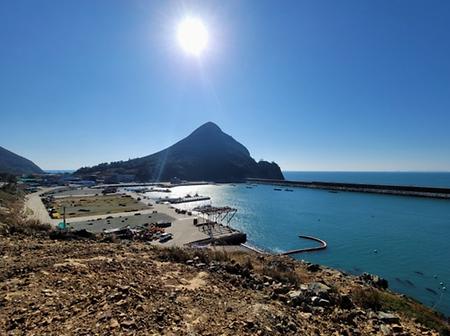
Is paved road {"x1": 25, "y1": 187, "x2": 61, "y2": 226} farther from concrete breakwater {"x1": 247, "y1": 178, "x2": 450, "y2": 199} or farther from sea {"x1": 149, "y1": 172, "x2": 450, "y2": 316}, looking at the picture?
concrete breakwater {"x1": 247, "y1": 178, "x2": 450, "y2": 199}

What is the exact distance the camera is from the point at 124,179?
625 feet

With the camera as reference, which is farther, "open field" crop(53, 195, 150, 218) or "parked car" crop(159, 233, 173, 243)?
"open field" crop(53, 195, 150, 218)

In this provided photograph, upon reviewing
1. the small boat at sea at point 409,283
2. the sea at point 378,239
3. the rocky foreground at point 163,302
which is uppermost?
the rocky foreground at point 163,302

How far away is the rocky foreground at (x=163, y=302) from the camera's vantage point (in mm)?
6348

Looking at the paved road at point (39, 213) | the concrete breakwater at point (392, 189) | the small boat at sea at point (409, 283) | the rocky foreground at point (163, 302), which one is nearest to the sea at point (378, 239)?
the small boat at sea at point (409, 283)

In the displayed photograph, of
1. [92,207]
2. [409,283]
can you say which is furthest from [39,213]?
[409,283]

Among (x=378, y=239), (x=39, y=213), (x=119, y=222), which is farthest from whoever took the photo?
(x=39, y=213)

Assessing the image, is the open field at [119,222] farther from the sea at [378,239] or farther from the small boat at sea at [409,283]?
the small boat at sea at [409,283]

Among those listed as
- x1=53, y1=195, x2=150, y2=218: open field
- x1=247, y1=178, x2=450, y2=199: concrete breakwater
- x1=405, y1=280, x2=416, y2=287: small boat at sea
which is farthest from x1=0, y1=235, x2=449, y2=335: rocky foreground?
x1=247, y1=178, x2=450, y2=199: concrete breakwater

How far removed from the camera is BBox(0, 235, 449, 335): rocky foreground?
635 centimetres

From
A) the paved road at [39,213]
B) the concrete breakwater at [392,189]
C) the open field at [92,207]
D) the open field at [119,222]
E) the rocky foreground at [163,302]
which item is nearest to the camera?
the rocky foreground at [163,302]

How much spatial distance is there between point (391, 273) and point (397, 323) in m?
23.2

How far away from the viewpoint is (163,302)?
7.70 m

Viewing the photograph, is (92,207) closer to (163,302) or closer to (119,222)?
(119,222)
